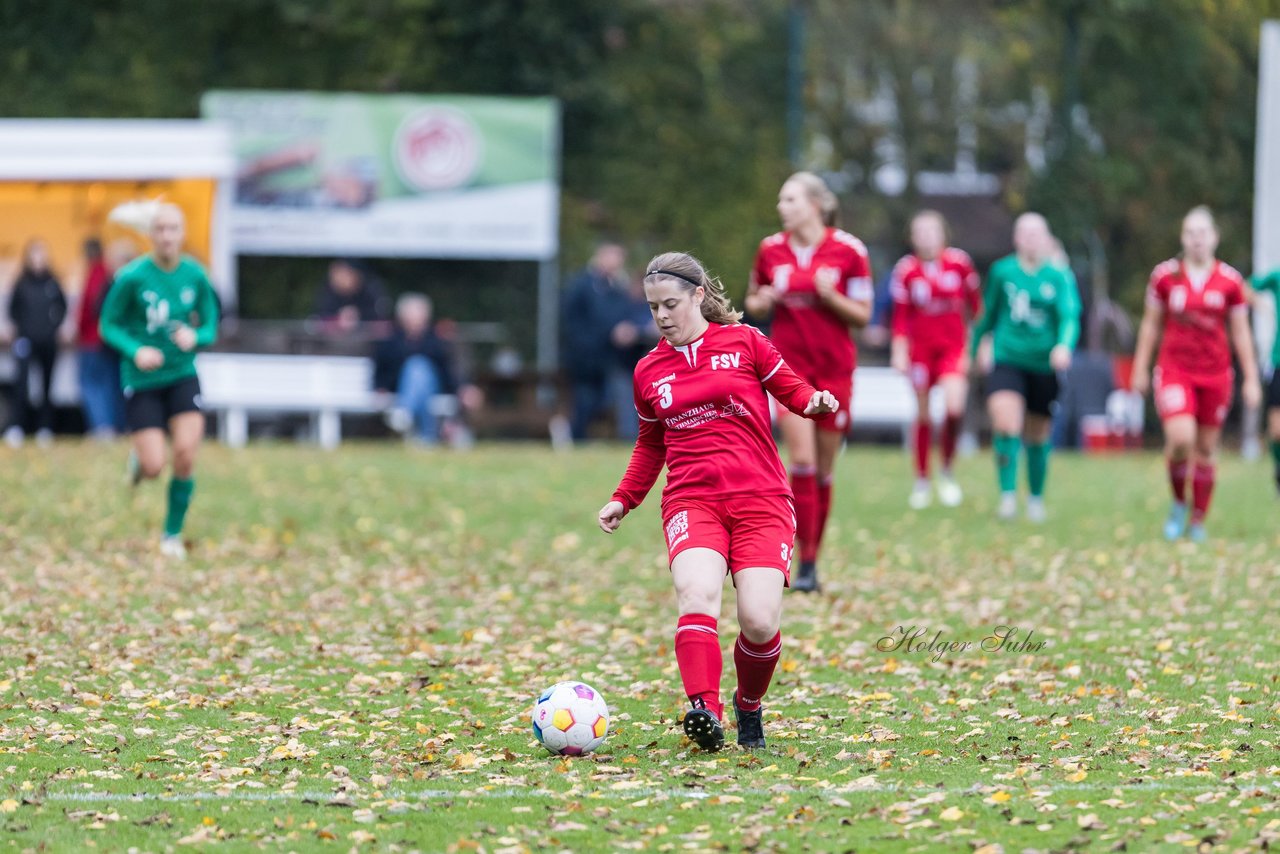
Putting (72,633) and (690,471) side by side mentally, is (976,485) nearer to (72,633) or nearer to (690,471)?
(72,633)

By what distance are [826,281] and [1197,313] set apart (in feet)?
13.2

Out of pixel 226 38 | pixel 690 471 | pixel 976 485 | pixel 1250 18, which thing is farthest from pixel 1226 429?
pixel 690 471

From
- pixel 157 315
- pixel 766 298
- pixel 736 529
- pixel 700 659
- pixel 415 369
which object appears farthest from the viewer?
pixel 415 369

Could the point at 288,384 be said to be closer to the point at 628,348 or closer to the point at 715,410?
the point at 628,348

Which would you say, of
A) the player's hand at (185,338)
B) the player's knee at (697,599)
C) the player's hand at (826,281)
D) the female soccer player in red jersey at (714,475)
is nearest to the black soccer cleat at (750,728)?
the female soccer player in red jersey at (714,475)

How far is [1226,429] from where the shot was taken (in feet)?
101

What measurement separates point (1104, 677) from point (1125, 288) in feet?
75.9

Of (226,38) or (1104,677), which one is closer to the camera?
(1104,677)

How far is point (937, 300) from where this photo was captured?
56.7ft

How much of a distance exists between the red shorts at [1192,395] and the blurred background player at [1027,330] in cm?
110

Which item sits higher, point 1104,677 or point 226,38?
point 226,38

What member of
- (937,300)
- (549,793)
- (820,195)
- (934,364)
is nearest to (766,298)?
(820,195)

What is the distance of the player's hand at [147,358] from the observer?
13.0 meters

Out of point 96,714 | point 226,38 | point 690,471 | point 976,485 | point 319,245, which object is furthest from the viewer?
point 226,38
